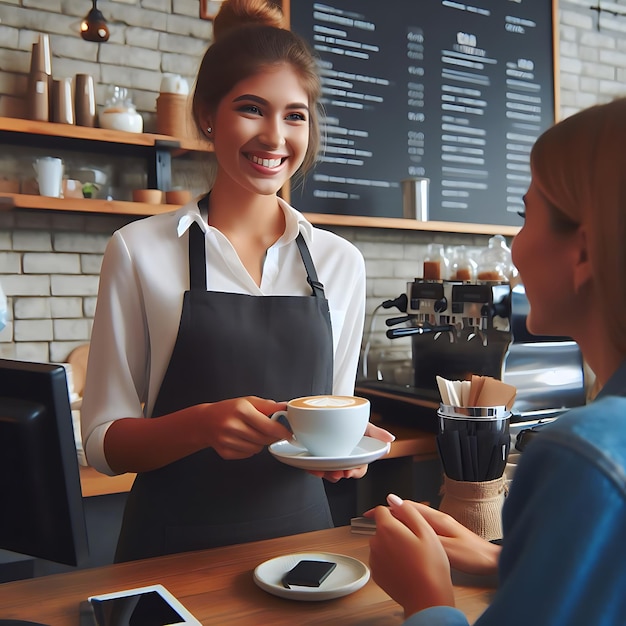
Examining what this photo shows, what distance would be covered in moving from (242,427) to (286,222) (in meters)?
0.60

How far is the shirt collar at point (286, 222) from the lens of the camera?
1.49 m

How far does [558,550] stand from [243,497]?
999 mm

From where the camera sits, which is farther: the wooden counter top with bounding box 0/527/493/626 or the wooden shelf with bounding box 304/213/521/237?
the wooden shelf with bounding box 304/213/521/237

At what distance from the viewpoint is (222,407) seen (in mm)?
1176

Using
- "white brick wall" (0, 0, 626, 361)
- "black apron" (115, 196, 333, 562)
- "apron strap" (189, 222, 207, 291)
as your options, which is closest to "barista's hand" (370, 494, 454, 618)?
"black apron" (115, 196, 333, 562)

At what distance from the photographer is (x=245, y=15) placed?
163 centimetres

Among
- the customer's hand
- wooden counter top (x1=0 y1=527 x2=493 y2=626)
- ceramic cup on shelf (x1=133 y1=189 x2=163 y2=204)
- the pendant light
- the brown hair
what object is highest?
the pendant light

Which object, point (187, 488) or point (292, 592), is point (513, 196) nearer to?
point (187, 488)

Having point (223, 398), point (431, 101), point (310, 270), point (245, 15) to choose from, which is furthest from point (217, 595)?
point (431, 101)

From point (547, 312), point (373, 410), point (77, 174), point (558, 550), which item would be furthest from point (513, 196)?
point (558, 550)

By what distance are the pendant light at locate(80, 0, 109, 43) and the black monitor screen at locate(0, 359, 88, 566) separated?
1.87 meters

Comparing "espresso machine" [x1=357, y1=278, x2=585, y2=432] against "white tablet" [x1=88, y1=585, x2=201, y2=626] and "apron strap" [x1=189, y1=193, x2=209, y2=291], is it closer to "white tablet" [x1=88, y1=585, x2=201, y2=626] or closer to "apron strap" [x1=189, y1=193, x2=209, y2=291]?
"apron strap" [x1=189, y1=193, x2=209, y2=291]

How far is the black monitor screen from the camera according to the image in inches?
30.7

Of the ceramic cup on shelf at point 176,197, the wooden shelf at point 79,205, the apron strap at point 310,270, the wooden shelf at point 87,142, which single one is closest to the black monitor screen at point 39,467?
the apron strap at point 310,270
